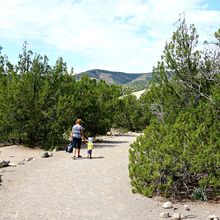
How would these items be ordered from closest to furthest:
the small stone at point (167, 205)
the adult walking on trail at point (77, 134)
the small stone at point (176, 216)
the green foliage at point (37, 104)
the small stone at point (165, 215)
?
the small stone at point (176, 216)
the small stone at point (165, 215)
the small stone at point (167, 205)
the adult walking on trail at point (77, 134)
the green foliage at point (37, 104)

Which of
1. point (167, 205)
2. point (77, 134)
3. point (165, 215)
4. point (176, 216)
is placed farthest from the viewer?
point (77, 134)

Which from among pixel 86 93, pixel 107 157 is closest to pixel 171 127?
pixel 107 157

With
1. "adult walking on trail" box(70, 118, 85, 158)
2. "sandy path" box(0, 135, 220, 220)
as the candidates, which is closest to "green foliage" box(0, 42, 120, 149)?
"adult walking on trail" box(70, 118, 85, 158)

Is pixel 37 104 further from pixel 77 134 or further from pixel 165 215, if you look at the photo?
pixel 165 215

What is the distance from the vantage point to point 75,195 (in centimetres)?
1096

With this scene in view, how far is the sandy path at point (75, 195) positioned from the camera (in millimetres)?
9289

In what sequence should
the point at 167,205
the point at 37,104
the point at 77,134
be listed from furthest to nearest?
the point at 37,104
the point at 77,134
the point at 167,205

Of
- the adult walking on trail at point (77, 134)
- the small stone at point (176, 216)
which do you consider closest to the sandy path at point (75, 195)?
the small stone at point (176, 216)

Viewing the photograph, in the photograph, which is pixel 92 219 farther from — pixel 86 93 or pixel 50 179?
pixel 86 93

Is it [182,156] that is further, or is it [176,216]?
[182,156]

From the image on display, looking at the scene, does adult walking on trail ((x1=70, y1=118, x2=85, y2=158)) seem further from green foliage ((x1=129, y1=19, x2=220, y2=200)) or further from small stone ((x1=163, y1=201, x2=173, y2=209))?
small stone ((x1=163, y1=201, x2=173, y2=209))

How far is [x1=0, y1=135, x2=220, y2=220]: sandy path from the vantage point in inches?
366

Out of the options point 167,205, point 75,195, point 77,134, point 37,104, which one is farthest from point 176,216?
point 37,104

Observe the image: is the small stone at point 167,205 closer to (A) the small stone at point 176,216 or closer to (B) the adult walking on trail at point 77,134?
(A) the small stone at point 176,216
